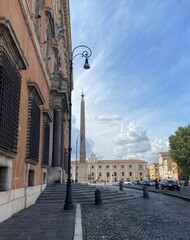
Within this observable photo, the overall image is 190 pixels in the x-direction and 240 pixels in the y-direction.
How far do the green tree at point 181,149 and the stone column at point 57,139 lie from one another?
42.7m

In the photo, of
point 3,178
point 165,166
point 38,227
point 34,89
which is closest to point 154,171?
point 165,166

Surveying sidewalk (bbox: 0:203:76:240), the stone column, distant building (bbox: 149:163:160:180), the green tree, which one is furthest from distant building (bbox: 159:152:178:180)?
sidewalk (bbox: 0:203:76:240)

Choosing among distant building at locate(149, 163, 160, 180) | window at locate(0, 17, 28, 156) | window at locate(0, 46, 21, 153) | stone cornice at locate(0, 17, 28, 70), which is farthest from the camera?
distant building at locate(149, 163, 160, 180)

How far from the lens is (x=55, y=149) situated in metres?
22.5

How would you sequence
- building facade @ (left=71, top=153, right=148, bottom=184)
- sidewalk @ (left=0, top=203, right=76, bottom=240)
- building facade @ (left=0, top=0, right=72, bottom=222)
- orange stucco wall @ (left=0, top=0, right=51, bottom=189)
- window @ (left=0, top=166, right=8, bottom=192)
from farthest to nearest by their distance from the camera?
building facade @ (left=71, top=153, right=148, bottom=184), orange stucco wall @ (left=0, top=0, right=51, bottom=189), window @ (left=0, top=166, right=8, bottom=192), building facade @ (left=0, top=0, right=72, bottom=222), sidewalk @ (left=0, top=203, right=76, bottom=240)

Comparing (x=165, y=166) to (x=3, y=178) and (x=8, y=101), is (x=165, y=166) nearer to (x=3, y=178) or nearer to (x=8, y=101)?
(x=3, y=178)

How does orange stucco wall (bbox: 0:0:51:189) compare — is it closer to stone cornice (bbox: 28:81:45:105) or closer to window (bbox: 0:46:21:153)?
stone cornice (bbox: 28:81:45:105)

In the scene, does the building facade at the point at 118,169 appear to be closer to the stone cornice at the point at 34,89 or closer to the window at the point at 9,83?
the stone cornice at the point at 34,89

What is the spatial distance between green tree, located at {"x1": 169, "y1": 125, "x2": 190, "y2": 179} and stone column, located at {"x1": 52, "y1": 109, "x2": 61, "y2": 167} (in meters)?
42.7

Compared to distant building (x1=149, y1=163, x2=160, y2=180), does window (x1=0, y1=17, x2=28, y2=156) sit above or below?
below

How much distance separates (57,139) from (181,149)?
144ft

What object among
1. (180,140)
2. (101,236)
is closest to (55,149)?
(101,236)

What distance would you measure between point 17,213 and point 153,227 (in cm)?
488

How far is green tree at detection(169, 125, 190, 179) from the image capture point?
6044 cm
